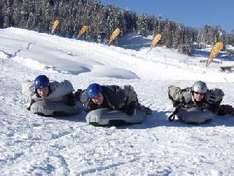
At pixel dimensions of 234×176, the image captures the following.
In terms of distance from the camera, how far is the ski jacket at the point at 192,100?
39.4 ft

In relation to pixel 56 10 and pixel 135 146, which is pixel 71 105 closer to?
pixel 135 146

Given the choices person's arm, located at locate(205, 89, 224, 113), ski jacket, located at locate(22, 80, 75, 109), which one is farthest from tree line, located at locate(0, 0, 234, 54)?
ski jacket, located at locate(22, 80, 75, 109)

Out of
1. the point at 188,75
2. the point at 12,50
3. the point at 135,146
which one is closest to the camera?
the point at 135,146

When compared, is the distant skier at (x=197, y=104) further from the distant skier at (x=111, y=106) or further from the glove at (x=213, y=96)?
the distant skier at (x=111, y=106)

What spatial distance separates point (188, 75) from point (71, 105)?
2401 cm

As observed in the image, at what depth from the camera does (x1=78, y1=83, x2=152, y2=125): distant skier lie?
36.2 feet

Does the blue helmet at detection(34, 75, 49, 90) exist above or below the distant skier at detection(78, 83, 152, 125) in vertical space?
above

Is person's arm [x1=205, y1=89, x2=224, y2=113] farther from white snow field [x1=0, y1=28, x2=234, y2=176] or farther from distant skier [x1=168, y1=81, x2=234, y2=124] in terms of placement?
white snow field [x1=0, y1=28, x2=234, y2=176]

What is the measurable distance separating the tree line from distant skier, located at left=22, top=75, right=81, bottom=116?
3041 inches

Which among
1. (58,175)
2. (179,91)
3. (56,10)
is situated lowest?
(58,175)

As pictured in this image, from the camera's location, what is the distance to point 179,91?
12.4 meters

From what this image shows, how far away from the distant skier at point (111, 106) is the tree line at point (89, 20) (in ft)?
254

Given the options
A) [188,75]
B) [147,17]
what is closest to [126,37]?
[147,17]

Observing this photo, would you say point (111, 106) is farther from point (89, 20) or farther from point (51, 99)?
point (89, 20)
